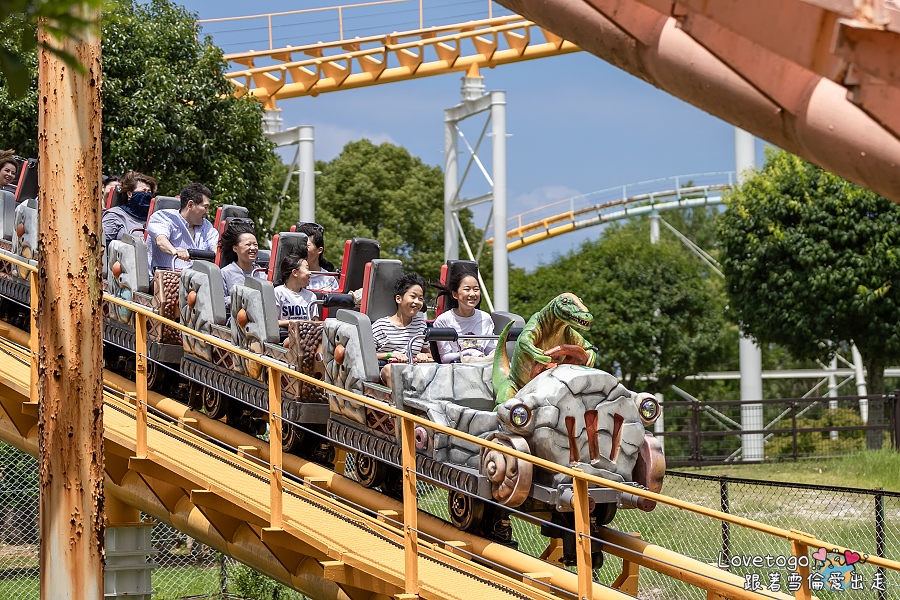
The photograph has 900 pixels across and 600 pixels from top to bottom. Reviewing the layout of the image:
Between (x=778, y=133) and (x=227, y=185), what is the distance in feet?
40.5

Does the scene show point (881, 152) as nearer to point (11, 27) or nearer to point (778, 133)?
point (778, 133)

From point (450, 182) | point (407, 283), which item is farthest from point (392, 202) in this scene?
point (407, 283)

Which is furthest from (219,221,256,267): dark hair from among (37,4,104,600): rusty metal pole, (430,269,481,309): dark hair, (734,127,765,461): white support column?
(734,127,765,461): white support column

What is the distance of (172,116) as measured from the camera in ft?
44.1

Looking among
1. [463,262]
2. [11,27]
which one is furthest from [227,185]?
[11,27]

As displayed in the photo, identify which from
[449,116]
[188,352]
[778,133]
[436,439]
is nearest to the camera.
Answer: [778,133]

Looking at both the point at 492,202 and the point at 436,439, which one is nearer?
the point at 436,439

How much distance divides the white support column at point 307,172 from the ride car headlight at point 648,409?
41.0 ft

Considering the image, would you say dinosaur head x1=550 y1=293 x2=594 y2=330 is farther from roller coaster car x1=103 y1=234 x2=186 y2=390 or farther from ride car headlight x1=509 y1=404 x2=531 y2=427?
roller coaster car x1=103 y1=234 x2=186 y2=390

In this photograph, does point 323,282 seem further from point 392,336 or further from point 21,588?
point 21,588

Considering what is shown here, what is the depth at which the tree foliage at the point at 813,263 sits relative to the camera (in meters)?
15.9

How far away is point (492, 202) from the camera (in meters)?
17.5

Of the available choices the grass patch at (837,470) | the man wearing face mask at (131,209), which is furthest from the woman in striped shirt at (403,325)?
the grass patch at (837,470)

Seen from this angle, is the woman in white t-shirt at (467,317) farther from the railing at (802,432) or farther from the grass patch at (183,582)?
the railing at (802,432)
